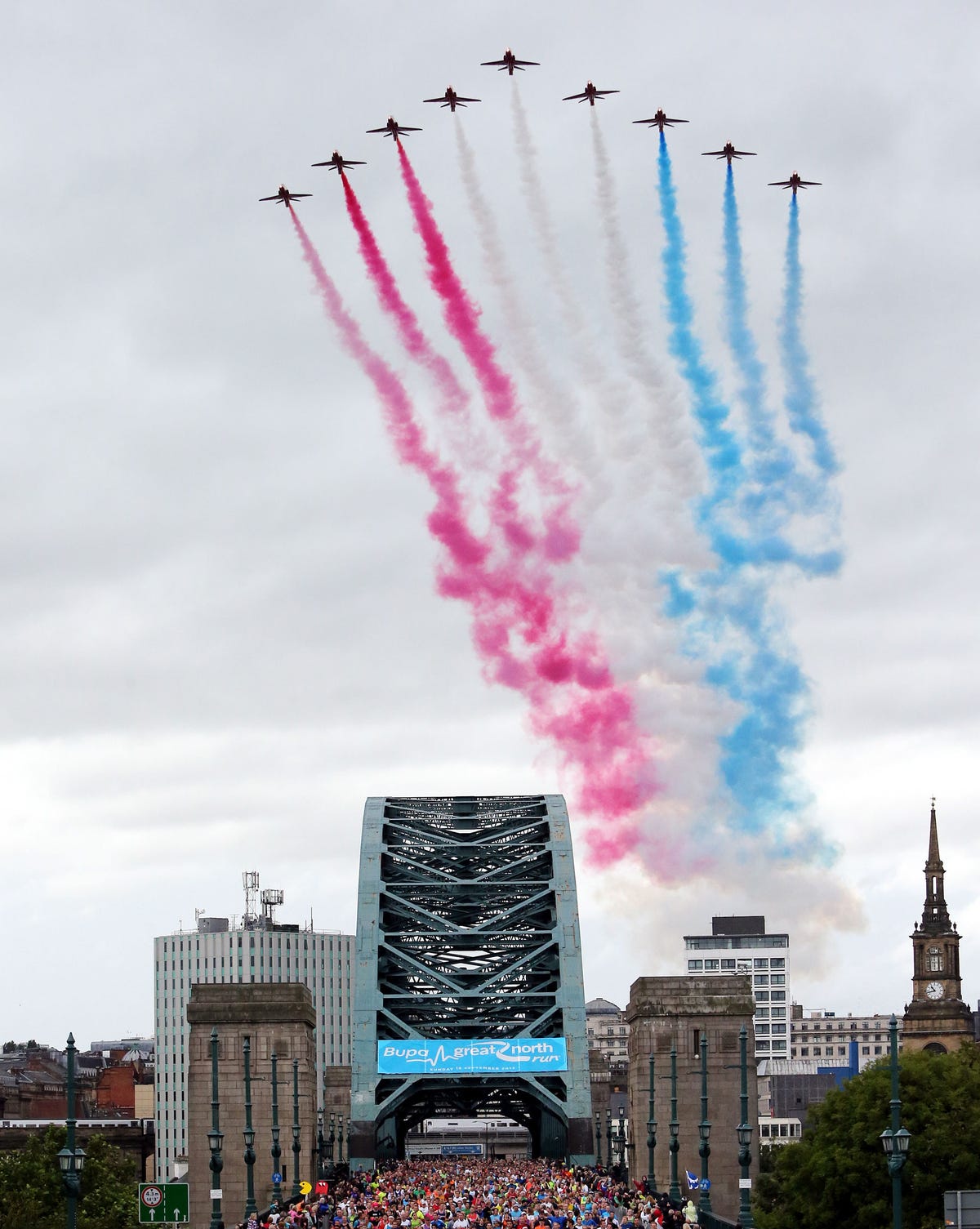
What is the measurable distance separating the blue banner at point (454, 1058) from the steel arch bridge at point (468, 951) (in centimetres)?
50

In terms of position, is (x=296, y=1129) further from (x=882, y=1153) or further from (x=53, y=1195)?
(x=882, y=1153)

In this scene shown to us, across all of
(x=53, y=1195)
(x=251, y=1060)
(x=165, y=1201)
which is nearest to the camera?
(x=165, y=1201)

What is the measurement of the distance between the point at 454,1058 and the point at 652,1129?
1600 inches

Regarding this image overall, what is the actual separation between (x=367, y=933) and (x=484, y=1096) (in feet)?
92.9

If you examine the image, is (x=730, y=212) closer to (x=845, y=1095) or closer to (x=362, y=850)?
(x=845, y=1095)

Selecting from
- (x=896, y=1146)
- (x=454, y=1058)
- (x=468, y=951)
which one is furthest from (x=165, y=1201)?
(x=468, y=951)

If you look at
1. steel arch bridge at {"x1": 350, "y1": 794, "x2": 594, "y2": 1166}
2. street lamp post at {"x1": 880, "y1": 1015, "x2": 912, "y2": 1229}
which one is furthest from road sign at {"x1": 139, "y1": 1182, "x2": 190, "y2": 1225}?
steel arch bridge at {"x1": 350, "y1": 794, "x2": 594, "y2": 1166}

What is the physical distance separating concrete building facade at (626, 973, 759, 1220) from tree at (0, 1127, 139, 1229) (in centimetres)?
2623

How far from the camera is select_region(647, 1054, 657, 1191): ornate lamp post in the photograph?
9568 centimetres

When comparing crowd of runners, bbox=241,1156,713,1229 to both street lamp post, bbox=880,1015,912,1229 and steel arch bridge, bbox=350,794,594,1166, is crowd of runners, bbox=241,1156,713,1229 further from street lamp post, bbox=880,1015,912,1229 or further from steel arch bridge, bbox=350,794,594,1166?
steel arch bridge, bbox=350,794,594,1166

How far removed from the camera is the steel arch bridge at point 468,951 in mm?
137375

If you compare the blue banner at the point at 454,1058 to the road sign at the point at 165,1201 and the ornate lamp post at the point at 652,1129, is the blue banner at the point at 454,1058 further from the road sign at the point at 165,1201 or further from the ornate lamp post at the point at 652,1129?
the road sign at the point at 165,1201

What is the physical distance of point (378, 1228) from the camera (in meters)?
65.8

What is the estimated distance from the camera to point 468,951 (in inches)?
6058
